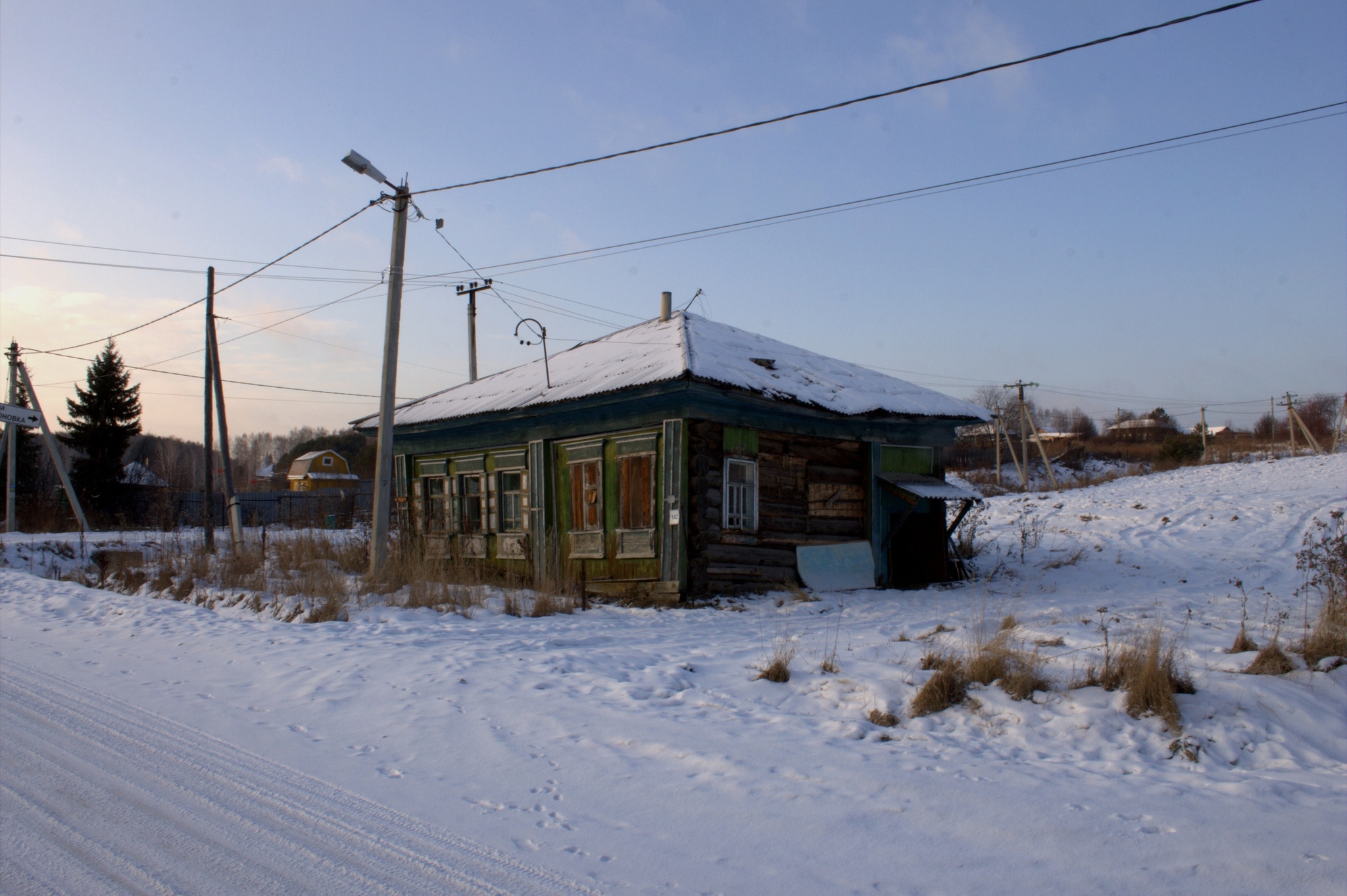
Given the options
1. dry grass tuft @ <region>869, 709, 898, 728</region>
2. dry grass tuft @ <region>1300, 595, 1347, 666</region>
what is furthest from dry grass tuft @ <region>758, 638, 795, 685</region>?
dry grass tuft @ <region>1300, 595, 1347, 666</region>

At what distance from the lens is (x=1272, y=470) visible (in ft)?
89.4

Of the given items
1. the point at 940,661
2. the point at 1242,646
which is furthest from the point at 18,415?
the point at 1242,646

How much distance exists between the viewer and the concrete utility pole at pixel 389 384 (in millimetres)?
12664

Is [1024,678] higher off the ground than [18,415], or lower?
lower

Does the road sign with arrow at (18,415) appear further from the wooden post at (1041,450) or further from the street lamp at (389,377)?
the wooden post at (1041,450)

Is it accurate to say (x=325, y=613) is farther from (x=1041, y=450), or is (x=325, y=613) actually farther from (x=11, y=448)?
(x=1041, y=450)

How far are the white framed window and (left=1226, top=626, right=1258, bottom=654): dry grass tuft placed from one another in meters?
6.90

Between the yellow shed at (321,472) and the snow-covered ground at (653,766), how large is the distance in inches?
2110

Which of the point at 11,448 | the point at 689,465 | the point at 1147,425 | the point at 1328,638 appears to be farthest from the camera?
the point at 1147,425

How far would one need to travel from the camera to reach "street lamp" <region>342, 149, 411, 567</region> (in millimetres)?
12620

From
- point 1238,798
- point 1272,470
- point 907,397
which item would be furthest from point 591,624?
point 1272,470

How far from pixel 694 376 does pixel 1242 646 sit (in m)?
6.75

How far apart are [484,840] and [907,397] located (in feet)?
43.8

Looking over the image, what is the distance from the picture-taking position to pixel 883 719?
522 cm
